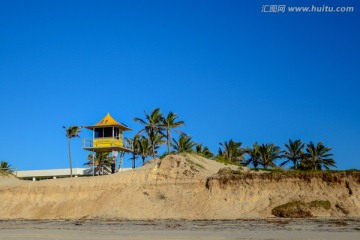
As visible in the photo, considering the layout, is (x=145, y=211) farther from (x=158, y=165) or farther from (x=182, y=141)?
(x=182, y=141)

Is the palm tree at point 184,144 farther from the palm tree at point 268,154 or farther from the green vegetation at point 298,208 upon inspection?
the green vegetation at point 298,208

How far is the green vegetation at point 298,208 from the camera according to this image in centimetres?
3023

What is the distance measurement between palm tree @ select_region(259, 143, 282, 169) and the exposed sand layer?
26971 mm

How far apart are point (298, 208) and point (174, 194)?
9808 mm

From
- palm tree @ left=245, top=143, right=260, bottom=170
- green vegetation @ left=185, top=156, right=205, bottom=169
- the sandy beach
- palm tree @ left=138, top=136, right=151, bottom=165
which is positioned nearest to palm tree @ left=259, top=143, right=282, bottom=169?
palm tree @ left=245, top=143, right=260, bottom=170

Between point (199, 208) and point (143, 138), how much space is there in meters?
37.9

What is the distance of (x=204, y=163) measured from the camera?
39.9m

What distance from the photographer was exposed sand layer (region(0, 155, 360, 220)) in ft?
106

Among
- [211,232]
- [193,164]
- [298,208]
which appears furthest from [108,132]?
[211,232]

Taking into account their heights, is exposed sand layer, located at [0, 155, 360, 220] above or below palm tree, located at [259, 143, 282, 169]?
below

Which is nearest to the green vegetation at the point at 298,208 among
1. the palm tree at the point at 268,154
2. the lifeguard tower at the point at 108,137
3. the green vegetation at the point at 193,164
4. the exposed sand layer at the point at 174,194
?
the exposed sand layer at the point at 174,194

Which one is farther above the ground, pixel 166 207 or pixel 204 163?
pixel 204 163

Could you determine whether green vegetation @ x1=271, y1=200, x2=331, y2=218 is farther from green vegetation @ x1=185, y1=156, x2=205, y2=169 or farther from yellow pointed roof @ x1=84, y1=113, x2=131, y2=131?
yellow pointed roof @ x1=84, y1=113, x2=131, y2=131

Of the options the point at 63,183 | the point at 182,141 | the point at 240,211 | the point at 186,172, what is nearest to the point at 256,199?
the point at 240,211
